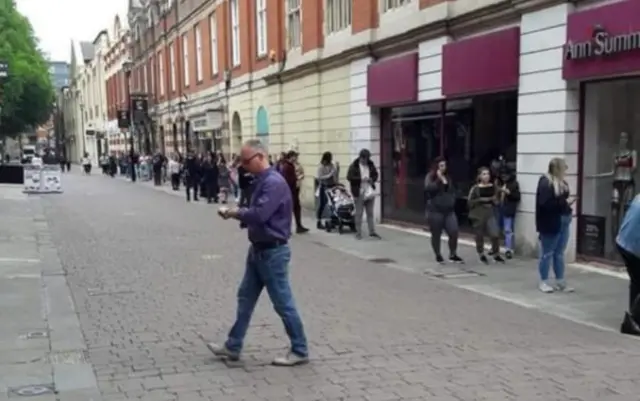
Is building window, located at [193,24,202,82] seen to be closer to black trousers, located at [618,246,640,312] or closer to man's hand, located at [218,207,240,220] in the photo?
black trousers, located at [618,246,640,312]

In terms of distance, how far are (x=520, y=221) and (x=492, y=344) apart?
5791mm

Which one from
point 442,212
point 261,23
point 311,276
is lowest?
point 311,276

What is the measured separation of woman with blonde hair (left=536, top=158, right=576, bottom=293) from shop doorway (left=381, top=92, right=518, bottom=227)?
380 cm

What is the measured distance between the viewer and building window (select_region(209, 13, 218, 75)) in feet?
107

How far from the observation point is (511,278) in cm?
1012

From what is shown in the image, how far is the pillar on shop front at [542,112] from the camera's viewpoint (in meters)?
11.1

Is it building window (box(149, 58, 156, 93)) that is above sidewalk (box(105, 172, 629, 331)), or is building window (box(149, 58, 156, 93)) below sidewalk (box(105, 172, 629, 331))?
above

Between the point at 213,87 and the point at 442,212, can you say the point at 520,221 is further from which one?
the point at 213,87

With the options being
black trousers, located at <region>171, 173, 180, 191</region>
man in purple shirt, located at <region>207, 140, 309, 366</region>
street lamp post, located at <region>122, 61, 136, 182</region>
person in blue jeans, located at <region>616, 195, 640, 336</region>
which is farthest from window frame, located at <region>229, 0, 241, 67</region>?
man in purple shirt, located at <region>207, 140, 309, 366</region>

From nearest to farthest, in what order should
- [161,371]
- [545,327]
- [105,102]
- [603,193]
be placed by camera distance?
[161,371] < [545,327] < [603,193] < [105,102]

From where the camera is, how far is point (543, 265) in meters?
9.11

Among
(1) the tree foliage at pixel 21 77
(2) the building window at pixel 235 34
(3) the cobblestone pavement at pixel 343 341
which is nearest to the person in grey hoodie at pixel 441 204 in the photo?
(3) the cobblestone pavement at pixel 343 341

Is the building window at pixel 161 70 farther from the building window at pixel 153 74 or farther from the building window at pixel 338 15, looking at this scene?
the building window at pixel 338 15

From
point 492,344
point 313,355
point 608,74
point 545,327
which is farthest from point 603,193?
point 313,355
